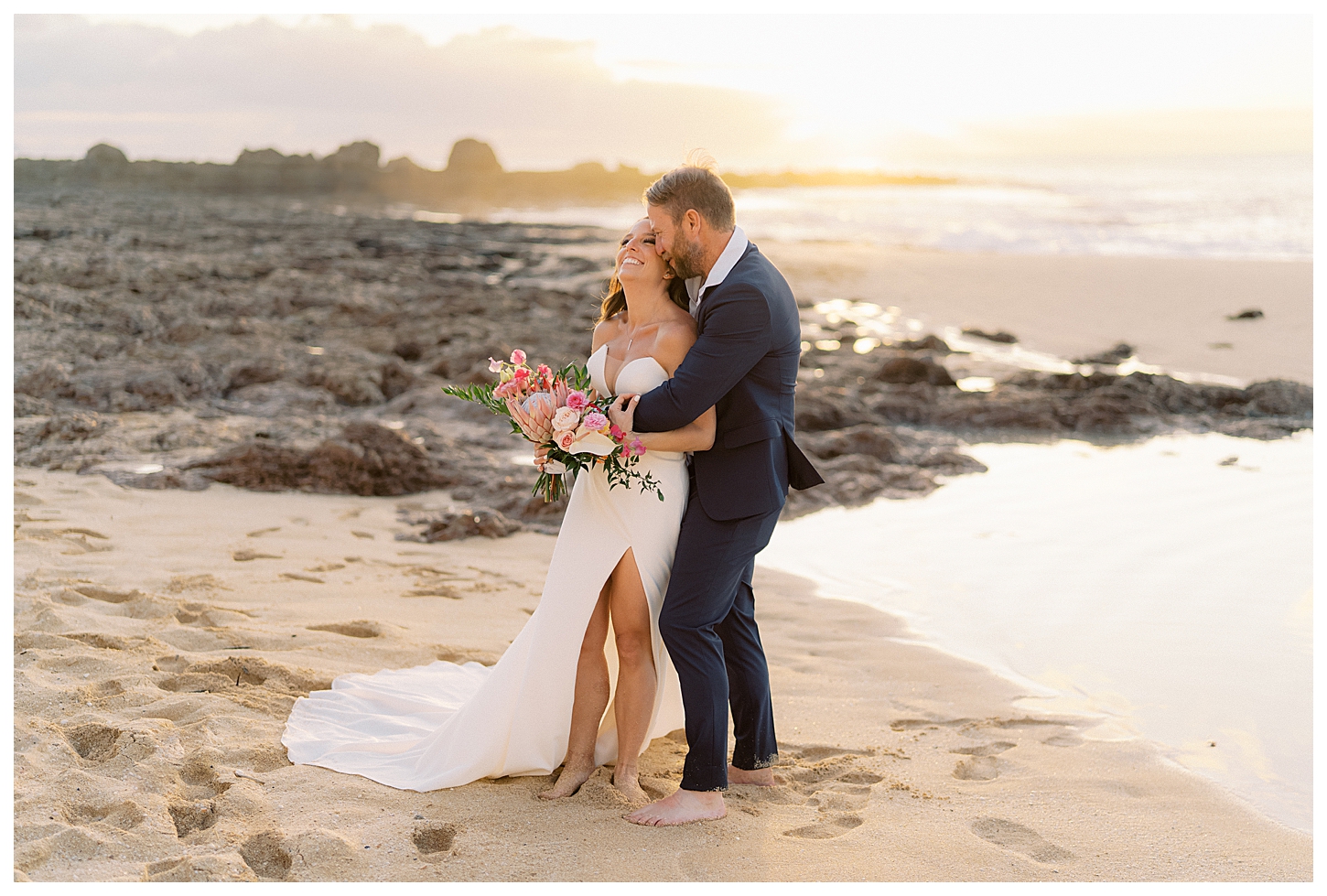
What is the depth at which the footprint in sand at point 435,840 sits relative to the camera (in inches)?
121

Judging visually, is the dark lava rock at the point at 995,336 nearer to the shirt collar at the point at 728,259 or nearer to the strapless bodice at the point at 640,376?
the shirt collar at the point at 728,259

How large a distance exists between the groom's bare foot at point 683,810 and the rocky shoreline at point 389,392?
11.1 ft

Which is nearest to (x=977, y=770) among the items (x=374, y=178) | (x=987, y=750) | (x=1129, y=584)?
(x=987, y=750)

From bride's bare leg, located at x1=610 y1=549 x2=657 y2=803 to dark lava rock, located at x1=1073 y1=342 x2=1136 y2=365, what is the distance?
437 inches

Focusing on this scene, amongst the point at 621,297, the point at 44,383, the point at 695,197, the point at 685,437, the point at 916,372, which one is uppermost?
the point at 695,197

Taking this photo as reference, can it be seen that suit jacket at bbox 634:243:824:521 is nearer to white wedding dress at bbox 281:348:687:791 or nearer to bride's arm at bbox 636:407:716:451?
bride's arm at bbox 636:407:716:451

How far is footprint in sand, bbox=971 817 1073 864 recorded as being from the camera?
Answer: 3182mm

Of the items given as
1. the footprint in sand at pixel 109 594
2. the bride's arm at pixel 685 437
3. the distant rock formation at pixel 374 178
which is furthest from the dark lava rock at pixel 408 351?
the distant rock formation at pixel 374 178

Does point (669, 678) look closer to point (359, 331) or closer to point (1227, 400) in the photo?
point (1227, 400)

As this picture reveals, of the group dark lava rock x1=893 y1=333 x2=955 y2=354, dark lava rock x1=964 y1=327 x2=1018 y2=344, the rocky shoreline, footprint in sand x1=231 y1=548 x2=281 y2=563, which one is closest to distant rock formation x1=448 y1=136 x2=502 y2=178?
the rocky shoreline

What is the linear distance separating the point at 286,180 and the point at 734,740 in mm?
87831

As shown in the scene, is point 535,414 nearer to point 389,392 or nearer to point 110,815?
point 110,815

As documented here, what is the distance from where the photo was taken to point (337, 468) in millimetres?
7207

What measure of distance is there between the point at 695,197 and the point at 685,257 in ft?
0.63
